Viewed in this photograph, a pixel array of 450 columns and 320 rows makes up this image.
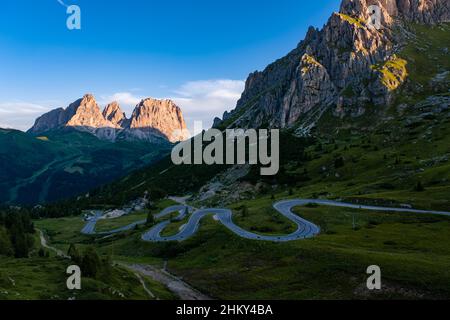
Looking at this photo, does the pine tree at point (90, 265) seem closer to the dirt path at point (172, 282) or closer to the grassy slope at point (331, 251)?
the dirt path at point (172, 282)

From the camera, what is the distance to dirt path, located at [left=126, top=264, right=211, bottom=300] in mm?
72062

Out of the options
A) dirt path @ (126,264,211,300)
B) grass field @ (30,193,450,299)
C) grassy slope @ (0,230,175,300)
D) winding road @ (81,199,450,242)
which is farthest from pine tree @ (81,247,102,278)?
winding road @ (81,199,450,242)

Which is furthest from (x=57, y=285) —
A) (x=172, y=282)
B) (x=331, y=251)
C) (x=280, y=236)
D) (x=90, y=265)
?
(x=280, y=236)

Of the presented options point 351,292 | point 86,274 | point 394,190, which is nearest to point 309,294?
point 351,292

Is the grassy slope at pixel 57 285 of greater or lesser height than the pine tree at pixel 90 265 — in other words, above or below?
below

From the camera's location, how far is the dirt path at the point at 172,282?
236 feet

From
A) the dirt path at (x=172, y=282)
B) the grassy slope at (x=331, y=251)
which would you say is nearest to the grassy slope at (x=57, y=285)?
the dirt path at (x=172, y=282)

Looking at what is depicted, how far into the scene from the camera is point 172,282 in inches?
3255

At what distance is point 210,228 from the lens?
12175cm

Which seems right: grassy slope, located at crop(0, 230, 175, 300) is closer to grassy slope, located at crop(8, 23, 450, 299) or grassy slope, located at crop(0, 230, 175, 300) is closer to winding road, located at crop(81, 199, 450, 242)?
grassy slope, located at crop(8, 23, 450, 299)

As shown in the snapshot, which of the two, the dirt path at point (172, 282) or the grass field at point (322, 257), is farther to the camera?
the dirt path at point (172, 282)

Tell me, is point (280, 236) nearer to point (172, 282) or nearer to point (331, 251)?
point (331, 251)
